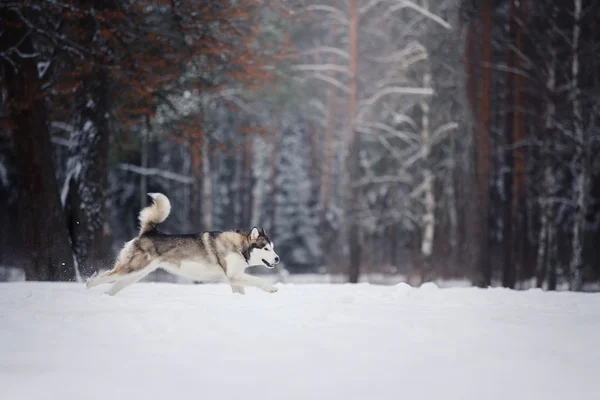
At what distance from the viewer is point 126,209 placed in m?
36.3

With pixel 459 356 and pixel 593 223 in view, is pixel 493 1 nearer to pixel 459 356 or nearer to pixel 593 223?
pixel 593 223

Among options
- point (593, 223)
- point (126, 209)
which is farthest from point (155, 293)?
point (126, 209)

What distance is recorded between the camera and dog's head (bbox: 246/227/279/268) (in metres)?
9.15

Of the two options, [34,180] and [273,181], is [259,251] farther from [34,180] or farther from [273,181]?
[273,181]

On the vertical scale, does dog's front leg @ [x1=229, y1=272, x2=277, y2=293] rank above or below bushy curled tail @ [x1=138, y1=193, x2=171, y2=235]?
below

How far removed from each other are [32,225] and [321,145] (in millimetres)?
31729

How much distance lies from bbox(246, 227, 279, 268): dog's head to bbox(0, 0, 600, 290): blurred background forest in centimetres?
483

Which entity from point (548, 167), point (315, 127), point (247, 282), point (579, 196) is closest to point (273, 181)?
point (315, 127)

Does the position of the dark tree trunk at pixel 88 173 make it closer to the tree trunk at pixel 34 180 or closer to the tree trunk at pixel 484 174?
the tree trunk at pixel 34 180

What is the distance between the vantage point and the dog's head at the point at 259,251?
9.15m

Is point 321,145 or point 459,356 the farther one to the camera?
point 321,145

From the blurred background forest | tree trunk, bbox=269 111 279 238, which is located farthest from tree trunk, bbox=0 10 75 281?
tree trunk, bbox=269 111 279 238

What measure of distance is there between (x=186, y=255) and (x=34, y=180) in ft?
15.9

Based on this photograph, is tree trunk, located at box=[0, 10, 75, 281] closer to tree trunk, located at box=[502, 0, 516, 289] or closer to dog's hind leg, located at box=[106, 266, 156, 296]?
dog's hind leg, located at box=[106, 266, 156, 296]
